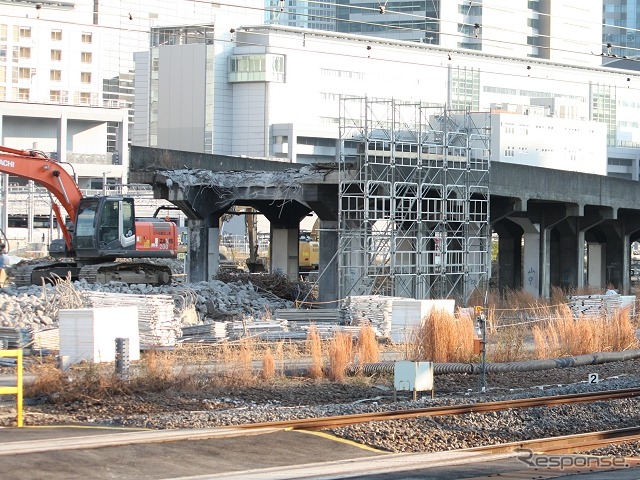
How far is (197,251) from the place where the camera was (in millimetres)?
40688

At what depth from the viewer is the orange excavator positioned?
121ft

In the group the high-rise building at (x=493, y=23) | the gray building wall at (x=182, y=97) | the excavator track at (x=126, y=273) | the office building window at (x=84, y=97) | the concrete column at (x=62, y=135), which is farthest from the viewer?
the high-rise building at (x=493, y=23)

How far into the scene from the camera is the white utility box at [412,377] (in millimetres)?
17953

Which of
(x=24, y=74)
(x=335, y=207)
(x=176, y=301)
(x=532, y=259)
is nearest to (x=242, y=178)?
(x=335, y=207)

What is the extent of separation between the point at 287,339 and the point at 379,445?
45.7 feet

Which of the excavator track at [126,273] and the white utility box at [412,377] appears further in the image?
the excavator track at [126,273]

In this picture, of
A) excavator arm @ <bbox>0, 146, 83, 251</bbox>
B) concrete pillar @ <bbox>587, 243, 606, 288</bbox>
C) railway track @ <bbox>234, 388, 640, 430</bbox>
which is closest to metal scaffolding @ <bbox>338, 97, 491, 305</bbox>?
excavator arm @ <bbox>0, 146, 83, 251</bbox>

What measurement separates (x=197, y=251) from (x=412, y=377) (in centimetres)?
2357

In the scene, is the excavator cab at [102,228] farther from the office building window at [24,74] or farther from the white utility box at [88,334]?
the office building window at [24,74]

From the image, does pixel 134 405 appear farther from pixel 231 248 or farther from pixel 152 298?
pixel 231 248

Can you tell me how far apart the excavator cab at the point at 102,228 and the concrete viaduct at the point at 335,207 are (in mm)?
1430

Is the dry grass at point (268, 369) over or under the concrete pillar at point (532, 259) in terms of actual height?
under

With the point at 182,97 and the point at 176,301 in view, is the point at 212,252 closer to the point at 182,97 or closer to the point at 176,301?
the point at 176,301

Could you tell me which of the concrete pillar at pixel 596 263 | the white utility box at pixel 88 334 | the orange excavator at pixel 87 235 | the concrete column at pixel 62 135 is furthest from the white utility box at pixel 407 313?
the concrete column at pixel 62 135
